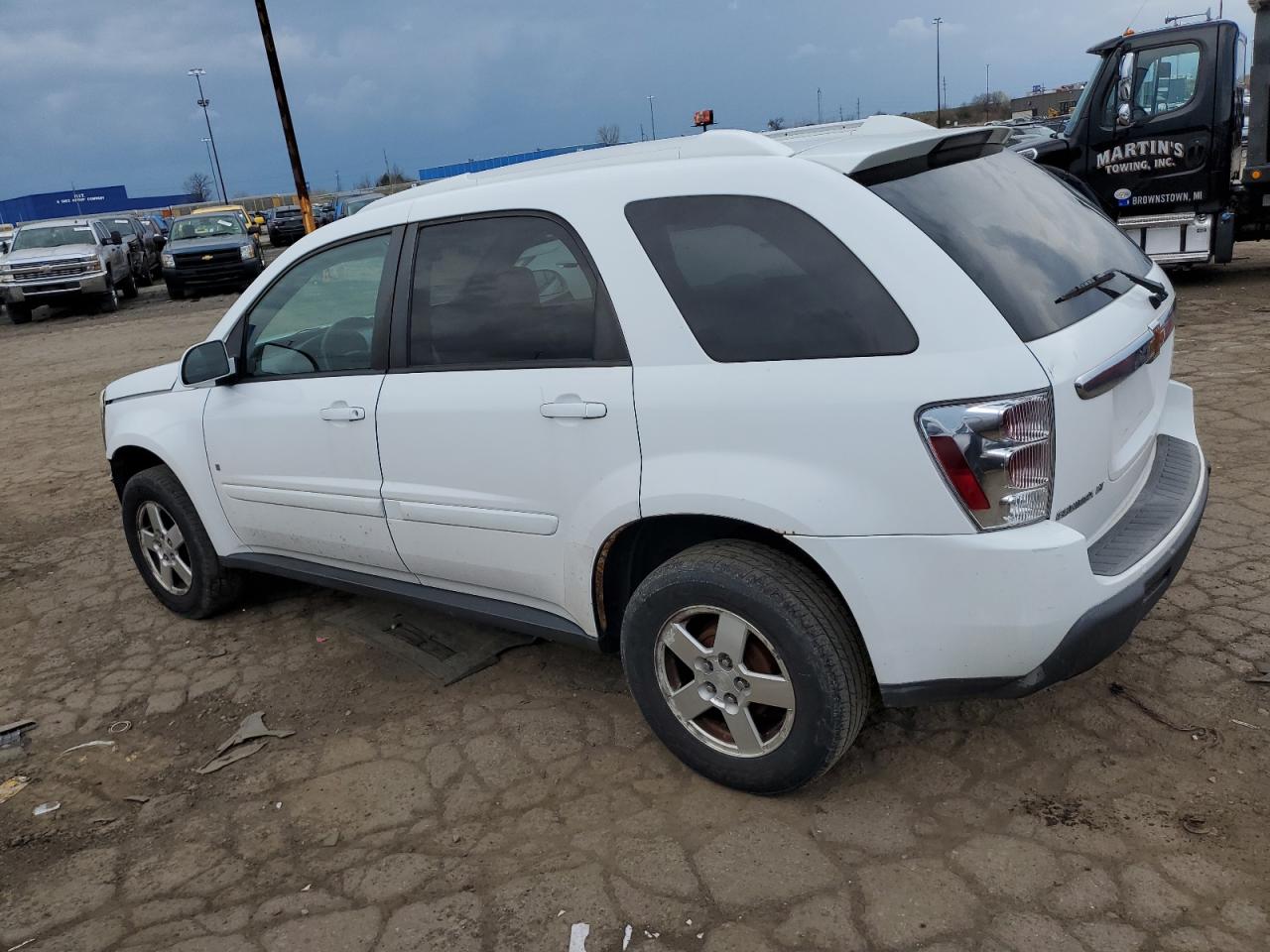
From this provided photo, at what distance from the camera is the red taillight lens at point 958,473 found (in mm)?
2369

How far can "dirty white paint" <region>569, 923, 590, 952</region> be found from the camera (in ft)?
8.04

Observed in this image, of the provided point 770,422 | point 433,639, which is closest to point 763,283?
point 770,422

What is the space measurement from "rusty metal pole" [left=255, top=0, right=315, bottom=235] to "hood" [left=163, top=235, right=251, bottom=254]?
1.46 metres

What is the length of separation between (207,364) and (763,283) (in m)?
2.43

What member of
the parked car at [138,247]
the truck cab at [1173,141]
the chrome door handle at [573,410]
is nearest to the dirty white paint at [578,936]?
the chrome door handle at [573,410]

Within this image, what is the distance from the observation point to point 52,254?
19.5 m

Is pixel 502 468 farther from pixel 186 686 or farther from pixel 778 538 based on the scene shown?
pixel 186 686

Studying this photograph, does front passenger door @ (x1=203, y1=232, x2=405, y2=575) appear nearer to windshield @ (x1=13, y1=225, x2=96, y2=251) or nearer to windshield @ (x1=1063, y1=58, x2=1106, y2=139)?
windshield @ (x1=1063, y1=58, x2=1106, y2=139)

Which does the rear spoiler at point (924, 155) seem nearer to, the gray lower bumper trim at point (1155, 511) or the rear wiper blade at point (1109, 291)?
the rear wiper blade at point (1109, 291)

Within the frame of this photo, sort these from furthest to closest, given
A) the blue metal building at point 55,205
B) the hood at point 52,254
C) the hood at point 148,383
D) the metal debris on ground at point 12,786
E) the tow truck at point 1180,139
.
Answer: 1. the blue metal building at point 55,205
2. the hood at point 52,254
3. the tow truck at point 1180,139
4. the hood at point 148,383
5. the metal debris on ground at point 12,786

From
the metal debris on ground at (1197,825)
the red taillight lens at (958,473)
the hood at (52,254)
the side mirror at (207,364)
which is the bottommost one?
the metal debris on ground at (1197,825)

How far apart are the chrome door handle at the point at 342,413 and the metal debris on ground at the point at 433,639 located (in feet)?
3.46

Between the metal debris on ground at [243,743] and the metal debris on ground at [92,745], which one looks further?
the metal debris on ground at [92,745]

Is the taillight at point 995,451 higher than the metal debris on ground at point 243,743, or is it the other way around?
the taillight at point 995,451
